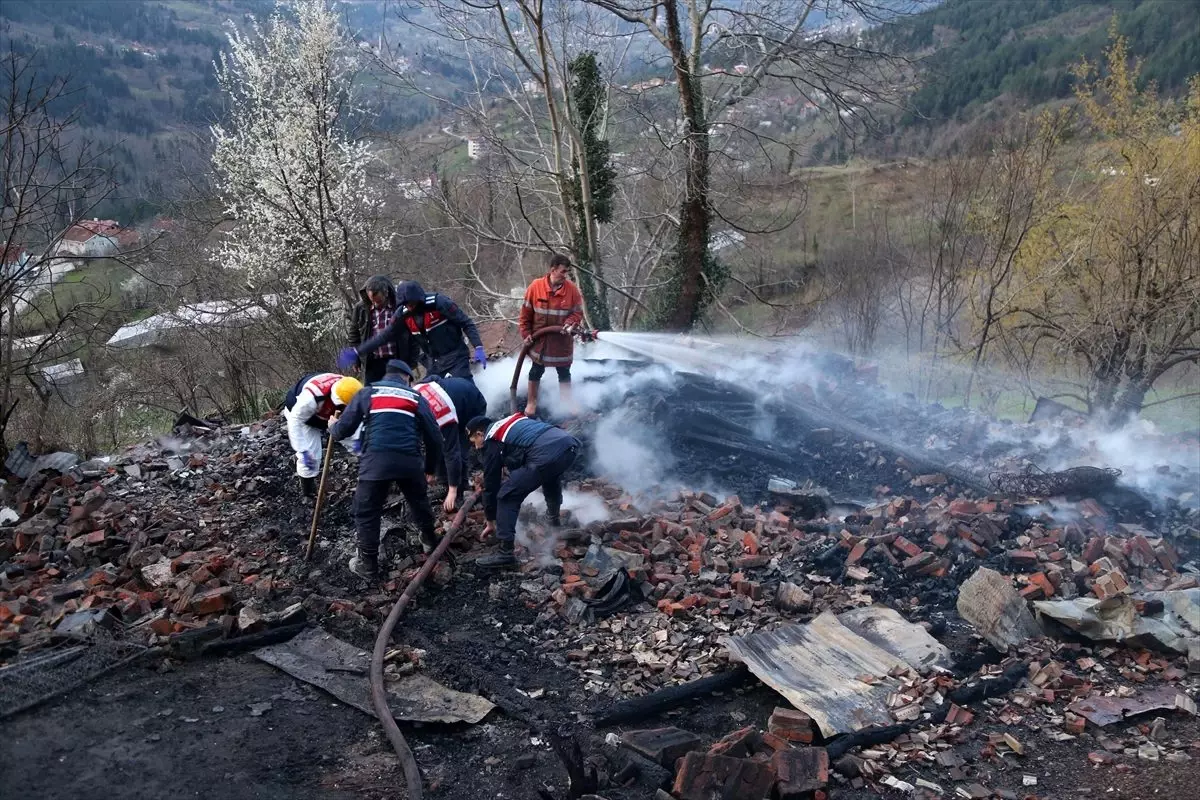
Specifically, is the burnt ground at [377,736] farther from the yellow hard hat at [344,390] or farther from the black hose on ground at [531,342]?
the black hose on ground at [531,342]

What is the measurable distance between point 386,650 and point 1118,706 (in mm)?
4779

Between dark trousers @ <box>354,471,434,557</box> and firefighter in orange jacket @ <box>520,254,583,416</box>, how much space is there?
269 cm

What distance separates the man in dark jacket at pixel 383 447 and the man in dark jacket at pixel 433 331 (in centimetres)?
154

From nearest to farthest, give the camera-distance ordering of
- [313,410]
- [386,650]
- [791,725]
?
[791,725] < [386,650] < [313,410]

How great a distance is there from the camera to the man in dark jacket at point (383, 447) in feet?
20.5

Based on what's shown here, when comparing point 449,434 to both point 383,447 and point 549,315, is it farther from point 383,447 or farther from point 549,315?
point 549,315

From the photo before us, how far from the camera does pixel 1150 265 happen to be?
51.4 feet

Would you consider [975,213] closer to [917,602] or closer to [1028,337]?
[1028,337]

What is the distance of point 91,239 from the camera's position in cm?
1230

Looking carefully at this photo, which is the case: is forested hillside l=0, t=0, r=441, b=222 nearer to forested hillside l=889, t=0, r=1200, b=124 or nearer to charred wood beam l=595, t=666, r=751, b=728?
charred wood beam l=595, t=666, r=751, b=728

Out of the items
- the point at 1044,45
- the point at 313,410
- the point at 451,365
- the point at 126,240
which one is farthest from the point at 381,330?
the point at 1044,45

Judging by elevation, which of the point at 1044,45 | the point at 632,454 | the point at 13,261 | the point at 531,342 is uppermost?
the point at 1044,45

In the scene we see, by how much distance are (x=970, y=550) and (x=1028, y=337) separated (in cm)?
1222

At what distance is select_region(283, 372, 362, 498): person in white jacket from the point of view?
285 inches
